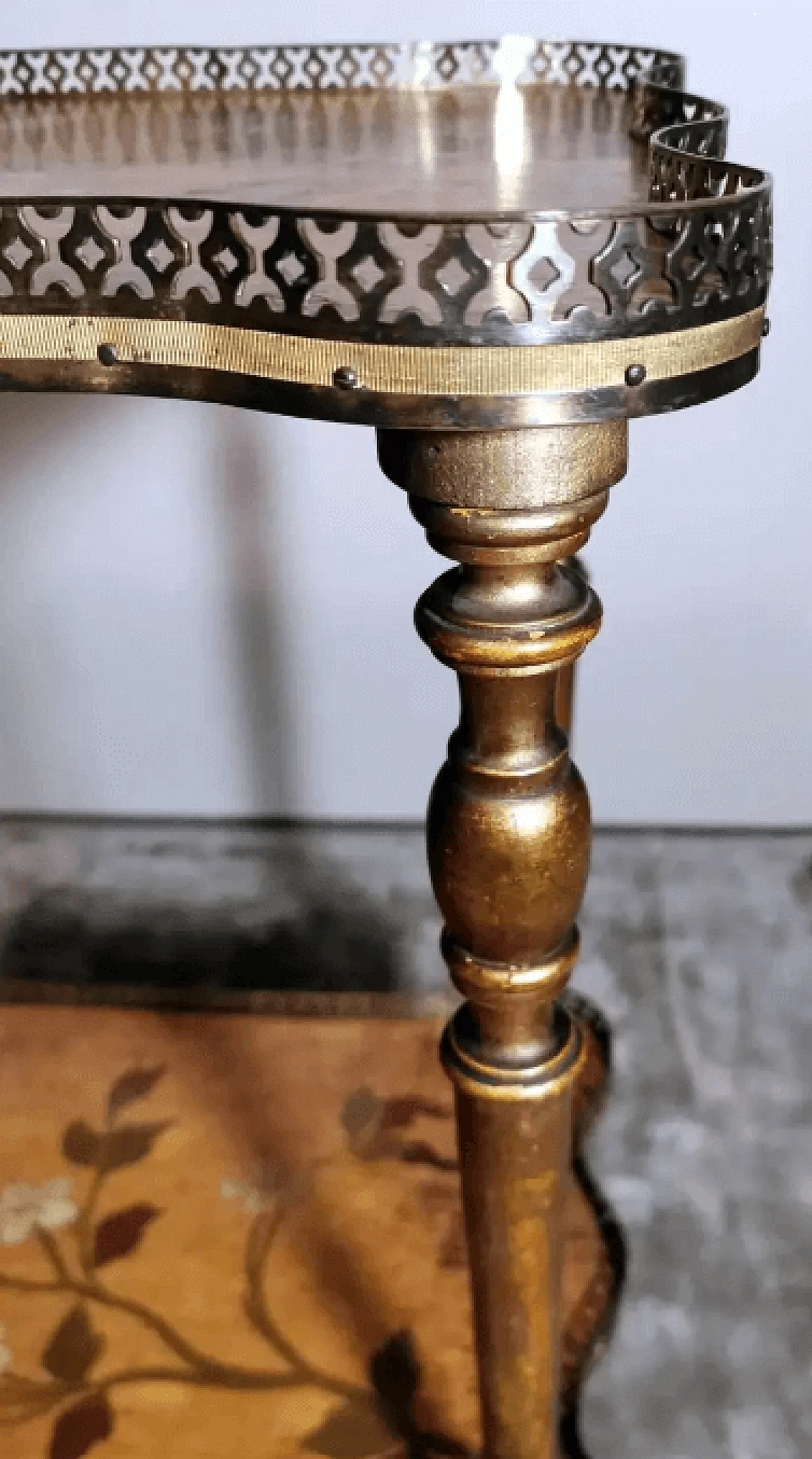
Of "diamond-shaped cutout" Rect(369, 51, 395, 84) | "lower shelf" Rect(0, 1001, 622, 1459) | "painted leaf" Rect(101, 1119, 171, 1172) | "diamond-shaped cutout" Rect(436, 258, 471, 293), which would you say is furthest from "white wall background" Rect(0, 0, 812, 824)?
"diamond-shaped cutout" Rect(436, 258, 471, 293)

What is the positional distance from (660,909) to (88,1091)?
483 mm

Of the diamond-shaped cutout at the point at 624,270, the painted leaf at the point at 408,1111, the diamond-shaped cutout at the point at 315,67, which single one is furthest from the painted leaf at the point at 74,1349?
the diamond-shaped cutout at the point at 315,67

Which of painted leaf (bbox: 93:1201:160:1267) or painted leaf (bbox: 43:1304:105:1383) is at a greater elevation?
painted leaf (bbox: 43:1304:105:1383)

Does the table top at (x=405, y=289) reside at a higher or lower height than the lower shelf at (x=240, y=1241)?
higher

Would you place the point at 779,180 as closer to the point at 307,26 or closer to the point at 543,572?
the point at 307,26

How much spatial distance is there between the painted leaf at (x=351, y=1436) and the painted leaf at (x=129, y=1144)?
248 mm

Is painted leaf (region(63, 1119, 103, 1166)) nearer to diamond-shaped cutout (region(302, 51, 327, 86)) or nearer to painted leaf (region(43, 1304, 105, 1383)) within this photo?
painted leaf (region(43, 1304, 105, 1383))

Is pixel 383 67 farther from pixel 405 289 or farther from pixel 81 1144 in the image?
pixel 81 1144

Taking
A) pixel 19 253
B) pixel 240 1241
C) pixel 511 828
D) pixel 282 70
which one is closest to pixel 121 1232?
pixel 240 1241

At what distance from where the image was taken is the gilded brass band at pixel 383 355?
0.47m

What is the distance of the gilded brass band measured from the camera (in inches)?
18.5

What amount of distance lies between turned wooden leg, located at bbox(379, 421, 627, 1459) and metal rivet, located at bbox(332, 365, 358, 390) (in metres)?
0.03

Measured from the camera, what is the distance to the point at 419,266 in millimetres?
464

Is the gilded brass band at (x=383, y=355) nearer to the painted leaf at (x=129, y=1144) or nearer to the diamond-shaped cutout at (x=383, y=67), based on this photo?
the diamond-shaped cutout at (x=383, y=67)
